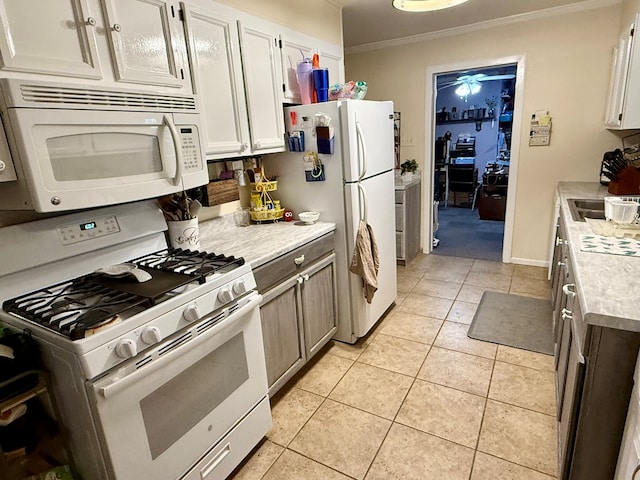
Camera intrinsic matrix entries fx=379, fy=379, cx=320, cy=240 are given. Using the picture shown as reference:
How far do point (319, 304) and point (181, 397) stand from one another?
1.12 m

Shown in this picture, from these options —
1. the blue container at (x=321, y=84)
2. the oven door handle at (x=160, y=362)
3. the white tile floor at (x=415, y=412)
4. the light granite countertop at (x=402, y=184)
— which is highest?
the blue container at (x=321, y=84)

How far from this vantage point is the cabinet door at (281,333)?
1931 mm

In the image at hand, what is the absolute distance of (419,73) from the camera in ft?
13.3

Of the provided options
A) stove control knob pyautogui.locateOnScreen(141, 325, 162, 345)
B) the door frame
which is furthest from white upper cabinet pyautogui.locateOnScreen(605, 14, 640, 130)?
stove control knob pyautogui.locateOnScreen(141, 325, 162, 345)

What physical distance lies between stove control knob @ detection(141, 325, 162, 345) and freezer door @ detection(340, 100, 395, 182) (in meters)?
1.47

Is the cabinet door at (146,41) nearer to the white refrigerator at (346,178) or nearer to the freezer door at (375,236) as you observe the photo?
the white refrigerator at (346,178)

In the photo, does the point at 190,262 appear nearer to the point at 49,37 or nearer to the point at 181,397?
the point at 181,397

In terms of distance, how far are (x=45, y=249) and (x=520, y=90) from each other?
3911 millimetres

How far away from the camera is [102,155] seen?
1353mm

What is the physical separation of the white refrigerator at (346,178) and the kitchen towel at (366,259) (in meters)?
0.04

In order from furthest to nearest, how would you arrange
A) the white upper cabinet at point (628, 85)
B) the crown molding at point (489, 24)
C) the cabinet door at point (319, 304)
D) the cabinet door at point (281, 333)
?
the crown molding at point (489, 24) < the white upper cabinet at point (628, 85) < the cabinet door at point (319, 304) < the cabinet door at point (281, 333)

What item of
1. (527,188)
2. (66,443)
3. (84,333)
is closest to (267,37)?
(84,333)

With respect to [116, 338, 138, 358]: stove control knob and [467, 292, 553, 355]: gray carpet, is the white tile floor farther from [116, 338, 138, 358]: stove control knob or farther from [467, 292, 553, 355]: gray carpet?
[116, 338, 138, 358]: stove control knob

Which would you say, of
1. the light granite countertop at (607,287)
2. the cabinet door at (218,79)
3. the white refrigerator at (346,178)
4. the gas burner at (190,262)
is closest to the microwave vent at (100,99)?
the cabinet door at (218,79)
